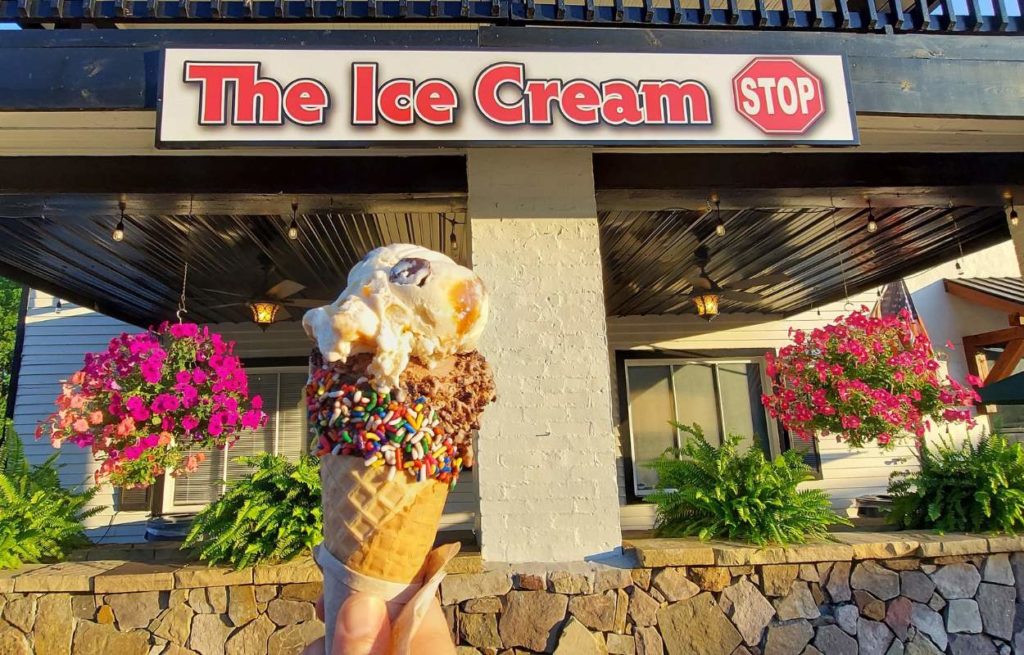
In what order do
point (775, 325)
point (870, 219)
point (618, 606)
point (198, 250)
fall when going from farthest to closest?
1. point (775, 325)
2. point (198, 250)
3. point (870, 219)
4. point (618, 606)

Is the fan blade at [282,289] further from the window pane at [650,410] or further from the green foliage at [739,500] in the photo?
the window pane at [650,410]

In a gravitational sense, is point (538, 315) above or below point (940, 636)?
above

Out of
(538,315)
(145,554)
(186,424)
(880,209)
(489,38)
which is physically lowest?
(145,554)

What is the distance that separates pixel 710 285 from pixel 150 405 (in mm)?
5041

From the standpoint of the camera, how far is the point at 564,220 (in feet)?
12.5

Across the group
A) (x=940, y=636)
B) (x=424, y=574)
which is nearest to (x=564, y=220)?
(x=424, y=574)

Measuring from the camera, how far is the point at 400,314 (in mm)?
1506

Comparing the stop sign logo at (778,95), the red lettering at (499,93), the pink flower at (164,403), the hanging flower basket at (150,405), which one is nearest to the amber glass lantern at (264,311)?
the hanging flower basket at (150,405)

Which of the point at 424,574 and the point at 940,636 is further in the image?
the point at 940,636

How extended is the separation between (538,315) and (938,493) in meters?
2.81

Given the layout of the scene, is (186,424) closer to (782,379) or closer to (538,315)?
(538,315)

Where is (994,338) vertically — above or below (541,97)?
below

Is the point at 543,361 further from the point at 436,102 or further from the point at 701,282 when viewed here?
the point at 701,282

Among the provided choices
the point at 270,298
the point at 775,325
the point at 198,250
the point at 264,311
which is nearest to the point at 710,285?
the point at 775,325
